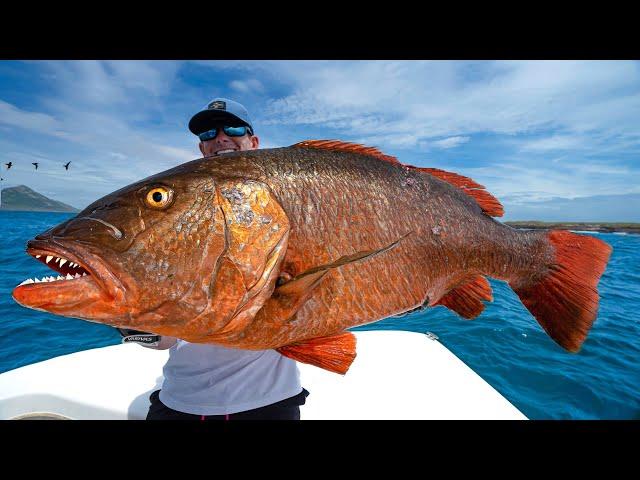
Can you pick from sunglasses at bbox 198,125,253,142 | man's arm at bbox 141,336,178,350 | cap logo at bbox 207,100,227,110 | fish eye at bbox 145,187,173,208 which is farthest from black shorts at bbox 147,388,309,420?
cap logo at bbox 207,100,227,110

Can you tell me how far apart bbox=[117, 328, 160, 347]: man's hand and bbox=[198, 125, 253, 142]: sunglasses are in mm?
1775

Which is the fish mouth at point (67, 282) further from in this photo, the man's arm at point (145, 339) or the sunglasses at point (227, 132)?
the sunglasses at point (227, 132)

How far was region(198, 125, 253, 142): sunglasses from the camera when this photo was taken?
9.65ft

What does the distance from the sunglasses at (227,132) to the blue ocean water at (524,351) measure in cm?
372

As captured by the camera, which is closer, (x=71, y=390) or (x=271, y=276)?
(x=271, y=276)

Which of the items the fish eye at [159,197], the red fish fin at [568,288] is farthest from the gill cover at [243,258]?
the red fish fin at [568,288]

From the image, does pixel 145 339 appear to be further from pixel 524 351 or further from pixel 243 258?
pixel 524 351

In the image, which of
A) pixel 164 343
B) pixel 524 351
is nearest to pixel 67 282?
pixel 164 343

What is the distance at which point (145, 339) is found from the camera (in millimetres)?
2104

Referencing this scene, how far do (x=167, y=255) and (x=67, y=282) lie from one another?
1.07ft

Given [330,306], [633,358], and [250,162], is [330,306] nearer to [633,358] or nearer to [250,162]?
[250,162]

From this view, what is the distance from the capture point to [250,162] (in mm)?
1570
